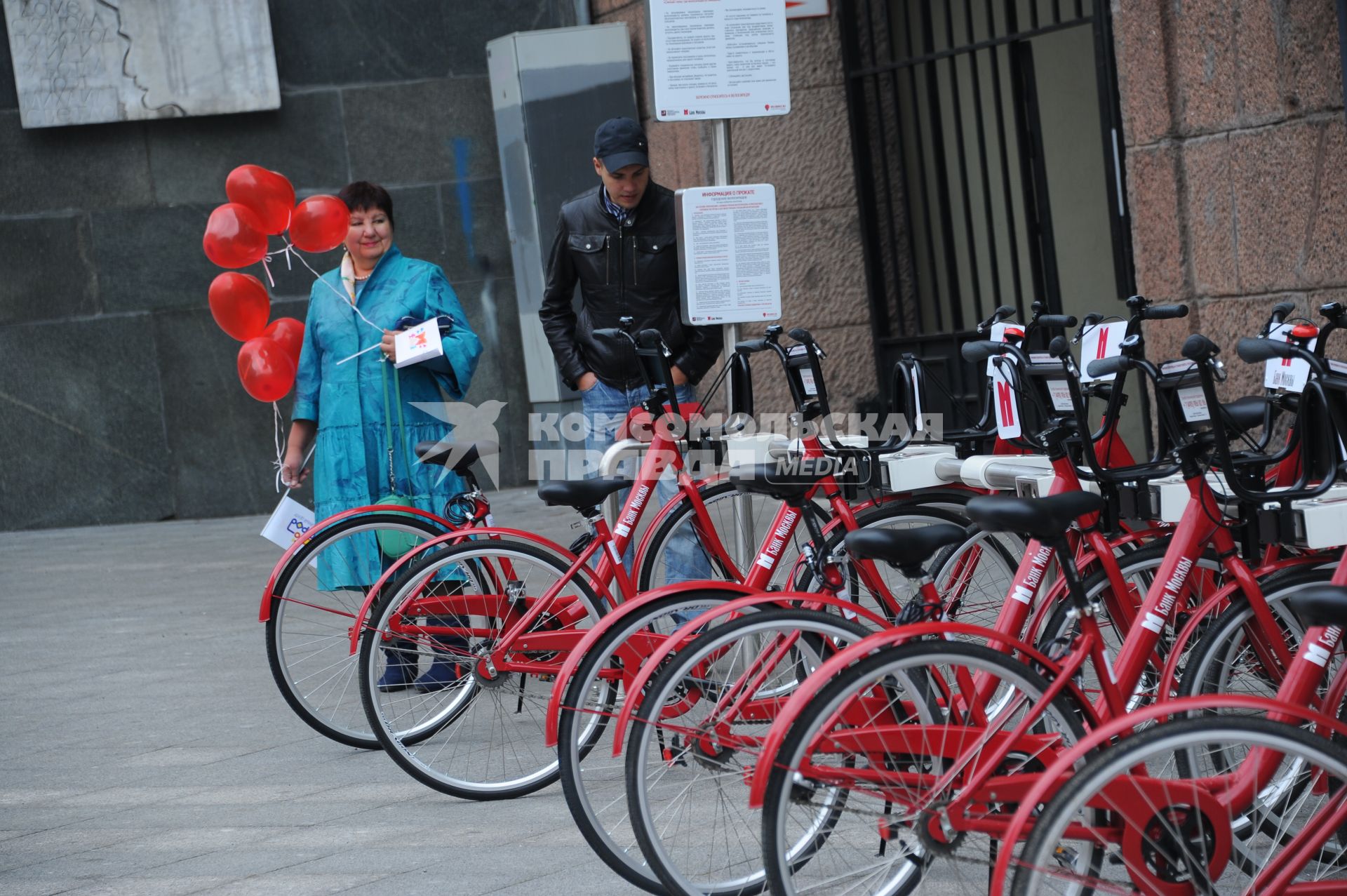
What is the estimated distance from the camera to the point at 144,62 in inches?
439

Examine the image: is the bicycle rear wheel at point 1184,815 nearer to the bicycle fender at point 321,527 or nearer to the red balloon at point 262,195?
the bicycle fender at point 321,527

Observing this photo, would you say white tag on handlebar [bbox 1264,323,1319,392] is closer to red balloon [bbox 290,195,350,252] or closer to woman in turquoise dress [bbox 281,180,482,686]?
woman in turquoise dress [bbox 281,180,482,686]

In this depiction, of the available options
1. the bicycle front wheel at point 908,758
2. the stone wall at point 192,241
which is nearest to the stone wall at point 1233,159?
the bicycle front wheel at point 908,758

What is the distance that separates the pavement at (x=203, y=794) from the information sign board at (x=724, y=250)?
180cm

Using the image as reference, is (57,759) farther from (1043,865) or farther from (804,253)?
(804,253)

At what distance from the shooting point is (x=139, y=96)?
439 inches

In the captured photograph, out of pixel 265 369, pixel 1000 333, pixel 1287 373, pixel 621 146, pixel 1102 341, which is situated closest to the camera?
pixel 1287 373

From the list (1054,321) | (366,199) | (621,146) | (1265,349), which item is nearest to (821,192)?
(621,146)

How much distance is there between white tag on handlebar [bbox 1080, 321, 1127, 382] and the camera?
4566mm

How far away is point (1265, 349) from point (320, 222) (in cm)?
374

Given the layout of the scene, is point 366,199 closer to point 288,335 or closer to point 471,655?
point 288,335

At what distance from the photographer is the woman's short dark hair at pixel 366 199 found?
605 cm

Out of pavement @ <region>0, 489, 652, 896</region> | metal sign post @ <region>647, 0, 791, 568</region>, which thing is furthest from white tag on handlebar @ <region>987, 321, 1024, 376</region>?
pavement @ <region>0, 489, 652, 896</region>

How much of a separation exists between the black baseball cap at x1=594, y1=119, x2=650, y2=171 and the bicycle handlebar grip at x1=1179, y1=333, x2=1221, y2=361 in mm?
2801
